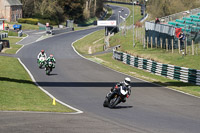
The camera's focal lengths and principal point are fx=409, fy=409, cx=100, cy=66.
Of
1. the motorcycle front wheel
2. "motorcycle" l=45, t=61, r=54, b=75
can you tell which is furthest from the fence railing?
the motorcycle front wheel

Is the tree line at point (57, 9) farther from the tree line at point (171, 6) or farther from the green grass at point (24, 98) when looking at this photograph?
the green grass at point (24, 98)

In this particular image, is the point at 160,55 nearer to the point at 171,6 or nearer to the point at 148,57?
the point at 148,57

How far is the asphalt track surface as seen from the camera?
1431 cm

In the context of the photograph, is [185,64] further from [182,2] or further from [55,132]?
[182,2]

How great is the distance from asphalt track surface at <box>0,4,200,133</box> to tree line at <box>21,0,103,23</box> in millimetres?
72283

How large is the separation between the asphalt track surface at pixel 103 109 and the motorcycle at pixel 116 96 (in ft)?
1.33

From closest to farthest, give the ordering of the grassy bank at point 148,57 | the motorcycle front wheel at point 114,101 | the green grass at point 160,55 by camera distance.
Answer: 1. the motorcycle front wheel at point 114,101
2. the grassy bank at point 148,57
3. the green grass at point 160,55

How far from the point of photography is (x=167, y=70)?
118ft

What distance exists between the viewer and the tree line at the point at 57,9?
108 meters

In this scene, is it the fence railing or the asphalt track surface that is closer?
the asphalt track surface

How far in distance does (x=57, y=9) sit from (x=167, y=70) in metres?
78.6

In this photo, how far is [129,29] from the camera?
80250mm

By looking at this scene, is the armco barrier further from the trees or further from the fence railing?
the trees

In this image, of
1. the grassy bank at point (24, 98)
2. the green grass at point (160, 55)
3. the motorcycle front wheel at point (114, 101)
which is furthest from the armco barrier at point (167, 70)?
the motorcycle front wheel at point (114, 101)
